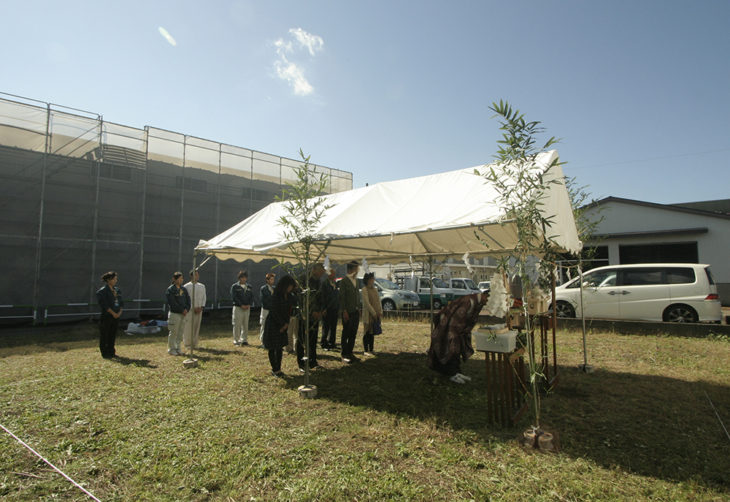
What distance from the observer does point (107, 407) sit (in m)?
4.20

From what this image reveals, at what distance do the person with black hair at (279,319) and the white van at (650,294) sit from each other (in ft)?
18.5

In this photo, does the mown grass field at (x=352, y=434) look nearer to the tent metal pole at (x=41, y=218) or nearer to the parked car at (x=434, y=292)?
the tent metal pole at (x=41, y=218)

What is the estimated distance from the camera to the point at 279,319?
5340 millimetres

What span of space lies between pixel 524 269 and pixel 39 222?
14511mm

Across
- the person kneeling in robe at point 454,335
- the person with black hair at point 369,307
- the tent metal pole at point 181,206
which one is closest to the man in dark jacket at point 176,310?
the person with black hair at point 369,307

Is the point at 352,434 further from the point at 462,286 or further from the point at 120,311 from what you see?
the point at 462,286

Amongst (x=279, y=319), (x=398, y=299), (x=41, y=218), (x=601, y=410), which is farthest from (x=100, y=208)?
(x=601, y=410)

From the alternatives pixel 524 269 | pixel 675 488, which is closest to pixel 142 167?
pixel 524 269

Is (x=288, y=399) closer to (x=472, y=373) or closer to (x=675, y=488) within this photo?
(x=472, y=373)

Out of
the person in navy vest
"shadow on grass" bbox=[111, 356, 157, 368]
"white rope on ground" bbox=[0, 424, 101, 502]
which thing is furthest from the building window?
"white rope on ground" bbox=[0, 424, 101, 502]

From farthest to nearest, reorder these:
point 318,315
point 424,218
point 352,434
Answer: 1. point 318,315
2. point 424,218
3. point 352,434

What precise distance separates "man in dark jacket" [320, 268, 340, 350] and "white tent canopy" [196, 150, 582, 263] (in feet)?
3.17

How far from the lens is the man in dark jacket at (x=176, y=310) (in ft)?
22.3

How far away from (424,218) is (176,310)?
16.1 ft
